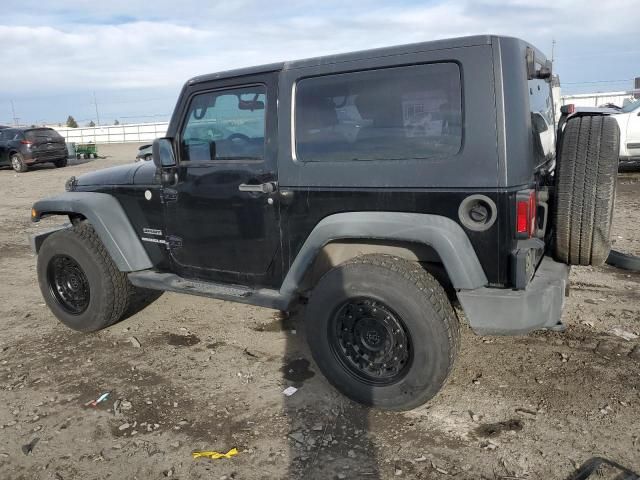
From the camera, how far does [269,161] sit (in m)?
3.39

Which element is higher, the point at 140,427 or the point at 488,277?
the point at 488,277

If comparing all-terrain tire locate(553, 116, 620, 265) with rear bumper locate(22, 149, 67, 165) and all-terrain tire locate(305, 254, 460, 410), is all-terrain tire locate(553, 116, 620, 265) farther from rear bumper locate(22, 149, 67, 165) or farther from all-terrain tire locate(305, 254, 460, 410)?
rear bumper locate(22, 149, 67, 165)

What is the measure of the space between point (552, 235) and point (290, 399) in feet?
6.20

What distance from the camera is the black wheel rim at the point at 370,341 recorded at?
3.01 m

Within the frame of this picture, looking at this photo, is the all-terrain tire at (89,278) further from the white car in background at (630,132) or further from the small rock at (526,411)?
the white car in background at (630,132)

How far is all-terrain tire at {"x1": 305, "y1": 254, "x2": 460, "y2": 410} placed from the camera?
2.86 metres

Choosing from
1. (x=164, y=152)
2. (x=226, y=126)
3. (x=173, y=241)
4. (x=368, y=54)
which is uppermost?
(x=368, y=54)

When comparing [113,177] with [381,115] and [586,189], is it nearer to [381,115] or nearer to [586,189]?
[381,115]

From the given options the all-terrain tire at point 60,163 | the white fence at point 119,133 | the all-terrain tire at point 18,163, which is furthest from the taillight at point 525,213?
the white fence at point 119,133

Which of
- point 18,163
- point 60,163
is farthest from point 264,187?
point 60,163

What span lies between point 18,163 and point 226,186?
17976 millimetres

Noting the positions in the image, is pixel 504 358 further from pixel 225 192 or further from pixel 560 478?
pixel 225 192

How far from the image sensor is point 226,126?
3678mm

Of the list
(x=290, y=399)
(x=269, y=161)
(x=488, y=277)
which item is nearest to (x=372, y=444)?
(x=290, y=399)
